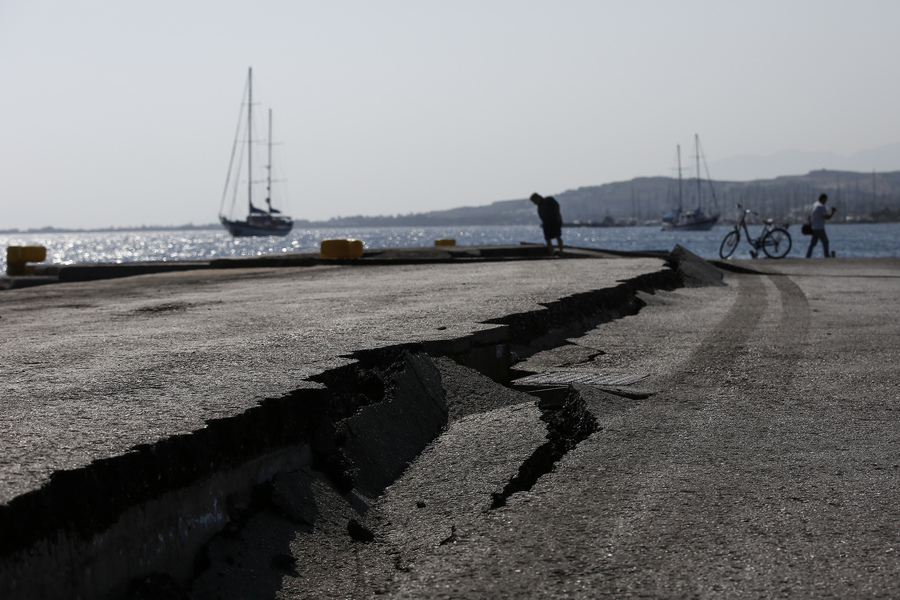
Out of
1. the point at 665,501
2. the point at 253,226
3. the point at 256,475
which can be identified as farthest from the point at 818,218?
the point at 253,226

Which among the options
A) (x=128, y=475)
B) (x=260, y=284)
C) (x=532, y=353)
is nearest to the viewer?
(x=128, y=475)

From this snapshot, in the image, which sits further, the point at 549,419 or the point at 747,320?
the point at 747,320

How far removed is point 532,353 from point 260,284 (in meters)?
4.88

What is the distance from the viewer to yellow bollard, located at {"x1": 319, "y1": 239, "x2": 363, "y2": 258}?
15764 mm

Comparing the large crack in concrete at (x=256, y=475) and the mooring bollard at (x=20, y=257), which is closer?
the large crack in concrete at (x=256, y=475)

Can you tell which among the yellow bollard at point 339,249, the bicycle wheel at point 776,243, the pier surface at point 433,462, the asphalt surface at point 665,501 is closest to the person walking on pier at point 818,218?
the bicycle wheel at point 776,243

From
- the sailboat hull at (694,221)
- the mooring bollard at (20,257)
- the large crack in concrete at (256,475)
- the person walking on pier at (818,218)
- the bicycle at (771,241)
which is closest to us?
the large crack in concrete at (256,475)

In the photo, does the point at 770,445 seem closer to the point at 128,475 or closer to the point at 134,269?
the point at 128,475

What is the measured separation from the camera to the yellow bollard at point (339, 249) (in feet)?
51.7

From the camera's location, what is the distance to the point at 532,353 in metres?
6.12

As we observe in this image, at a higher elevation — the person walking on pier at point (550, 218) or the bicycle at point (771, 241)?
the person walking on pier at point (550, 218)

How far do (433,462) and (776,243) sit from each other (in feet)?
60.9

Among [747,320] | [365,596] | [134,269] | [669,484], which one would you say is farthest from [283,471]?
[134,269]

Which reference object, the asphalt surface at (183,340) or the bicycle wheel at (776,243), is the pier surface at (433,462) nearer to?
the asphalt surface at (183,340)
